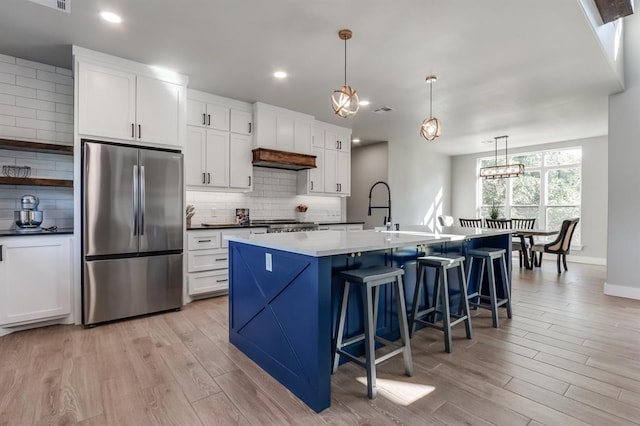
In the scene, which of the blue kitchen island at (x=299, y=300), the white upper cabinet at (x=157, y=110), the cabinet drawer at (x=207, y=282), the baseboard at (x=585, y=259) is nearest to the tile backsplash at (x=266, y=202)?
the cabinet drawer at (x=207, y=282)

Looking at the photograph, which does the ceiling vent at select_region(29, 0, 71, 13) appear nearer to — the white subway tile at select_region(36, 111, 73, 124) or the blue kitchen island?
the white subway tile at select_region(36, 111, 73, 124)

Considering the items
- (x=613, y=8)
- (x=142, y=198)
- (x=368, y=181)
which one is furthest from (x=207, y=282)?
(x=613, y=8)

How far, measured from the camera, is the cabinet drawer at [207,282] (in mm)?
3961

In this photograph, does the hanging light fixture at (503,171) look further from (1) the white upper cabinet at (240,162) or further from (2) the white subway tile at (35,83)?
(2) the white subway tile at (35,83)

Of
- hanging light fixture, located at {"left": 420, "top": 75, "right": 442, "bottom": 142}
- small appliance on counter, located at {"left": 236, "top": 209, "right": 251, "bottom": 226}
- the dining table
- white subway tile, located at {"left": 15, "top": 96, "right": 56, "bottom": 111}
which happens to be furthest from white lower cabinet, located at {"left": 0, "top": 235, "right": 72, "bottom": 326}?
the dining table

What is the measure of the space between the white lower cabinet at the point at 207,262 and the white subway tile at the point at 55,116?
1812 mm

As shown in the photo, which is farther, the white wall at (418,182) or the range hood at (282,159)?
the white wall at (418,182)

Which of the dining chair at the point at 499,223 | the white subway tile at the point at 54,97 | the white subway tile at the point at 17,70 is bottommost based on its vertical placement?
the dining chair at the point at 499,223

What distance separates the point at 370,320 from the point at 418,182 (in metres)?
6.51

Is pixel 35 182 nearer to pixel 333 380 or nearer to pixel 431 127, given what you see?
pixel 333 380

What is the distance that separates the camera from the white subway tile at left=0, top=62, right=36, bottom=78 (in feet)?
10.8

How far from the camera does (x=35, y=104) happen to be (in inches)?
136

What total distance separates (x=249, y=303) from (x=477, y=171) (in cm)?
801

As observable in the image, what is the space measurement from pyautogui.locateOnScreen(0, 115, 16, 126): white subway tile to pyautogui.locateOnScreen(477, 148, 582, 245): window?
9145mm
